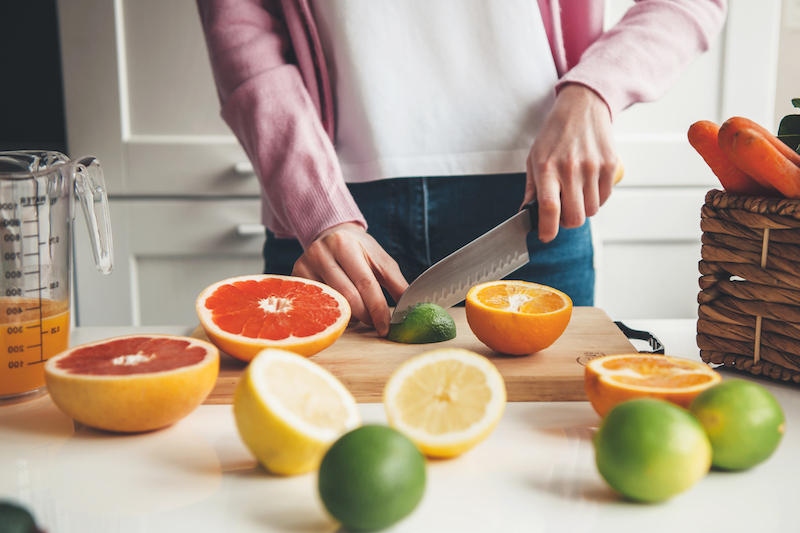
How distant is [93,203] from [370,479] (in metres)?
0.54

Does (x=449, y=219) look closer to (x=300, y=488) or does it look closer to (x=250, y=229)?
(x=300, y=488)

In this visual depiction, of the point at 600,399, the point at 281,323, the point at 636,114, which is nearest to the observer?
the point at 600,399

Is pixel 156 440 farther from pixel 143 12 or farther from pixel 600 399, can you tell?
pixel 143 12

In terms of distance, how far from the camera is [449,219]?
3.93ft

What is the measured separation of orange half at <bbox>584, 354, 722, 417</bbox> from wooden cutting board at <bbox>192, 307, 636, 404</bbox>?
111mm

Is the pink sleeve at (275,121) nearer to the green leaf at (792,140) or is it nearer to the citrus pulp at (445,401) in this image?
the citrus pulp at (445,401)

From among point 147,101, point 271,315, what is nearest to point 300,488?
point 271,315

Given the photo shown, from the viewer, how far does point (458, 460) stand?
0.59 metres

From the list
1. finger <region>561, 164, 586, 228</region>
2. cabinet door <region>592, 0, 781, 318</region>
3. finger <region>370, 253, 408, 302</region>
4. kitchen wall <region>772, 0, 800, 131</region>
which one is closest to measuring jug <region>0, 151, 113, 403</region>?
finger <region>370, 253, 408, 302</region>

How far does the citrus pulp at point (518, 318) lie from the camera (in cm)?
80

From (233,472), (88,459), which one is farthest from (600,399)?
(88,459)

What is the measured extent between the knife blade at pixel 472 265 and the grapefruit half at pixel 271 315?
5.7 inches

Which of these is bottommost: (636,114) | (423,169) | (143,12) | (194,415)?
(194,415)

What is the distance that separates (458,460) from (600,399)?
162 millimetres
